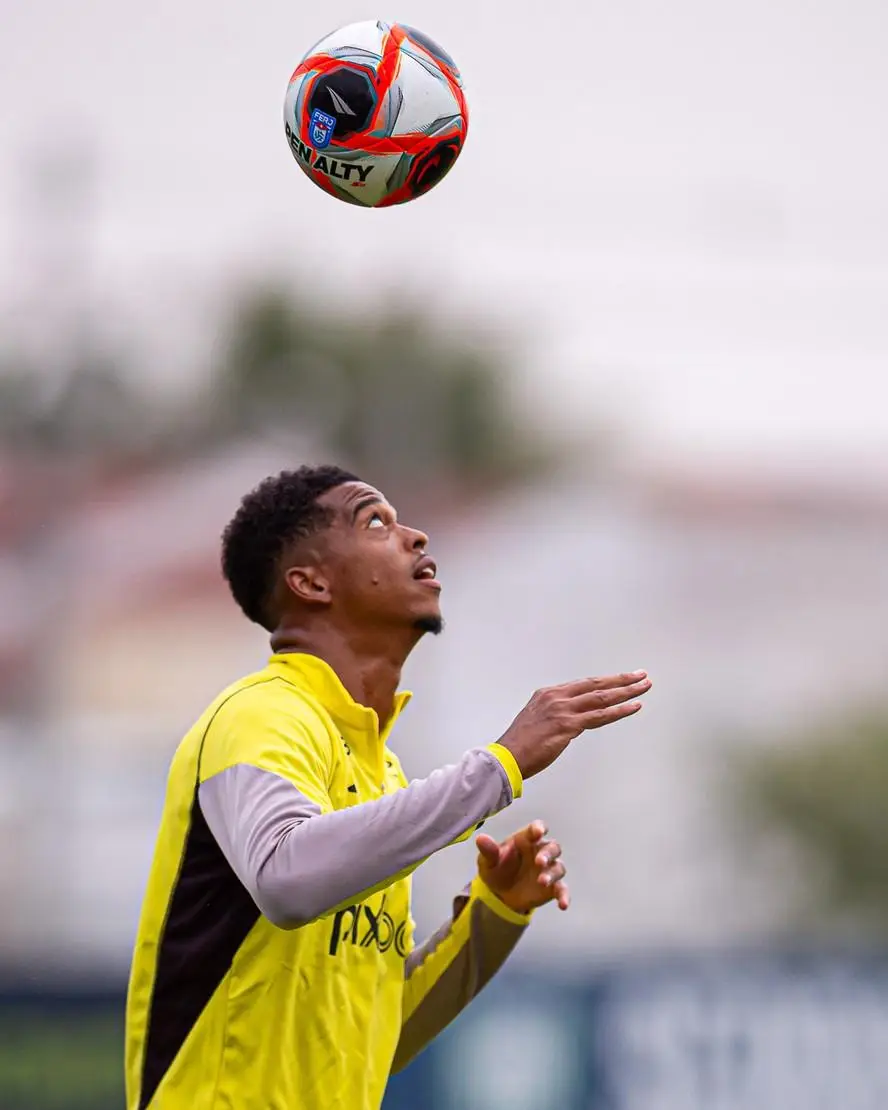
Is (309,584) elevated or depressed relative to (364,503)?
depressed

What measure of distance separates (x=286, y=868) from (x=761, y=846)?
17801mm

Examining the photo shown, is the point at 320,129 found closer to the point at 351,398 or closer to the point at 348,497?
the point at 348,497

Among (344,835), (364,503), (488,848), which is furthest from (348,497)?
(344,835)

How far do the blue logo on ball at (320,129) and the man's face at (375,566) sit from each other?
1029mm

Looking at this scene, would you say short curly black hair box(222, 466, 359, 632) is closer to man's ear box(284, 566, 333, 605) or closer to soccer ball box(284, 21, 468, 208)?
man's ear box(284, 566, 333, 605)

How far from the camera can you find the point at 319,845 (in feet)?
13.3

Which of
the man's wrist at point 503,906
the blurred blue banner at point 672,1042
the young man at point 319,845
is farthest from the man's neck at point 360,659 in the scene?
the blurred blue banner at point 672,1042

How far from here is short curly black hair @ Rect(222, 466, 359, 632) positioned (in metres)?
5.13

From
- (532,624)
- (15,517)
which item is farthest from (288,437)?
(15,517)

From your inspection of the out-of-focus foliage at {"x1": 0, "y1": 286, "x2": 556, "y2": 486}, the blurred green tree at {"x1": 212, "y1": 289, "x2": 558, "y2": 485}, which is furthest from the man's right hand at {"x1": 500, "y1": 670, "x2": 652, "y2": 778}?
the blurred green tree at {"x1": 212, "y1": 289, "x2": 558, "y2": 485}

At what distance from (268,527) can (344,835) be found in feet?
4.37

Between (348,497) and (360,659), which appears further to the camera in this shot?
(348,497)

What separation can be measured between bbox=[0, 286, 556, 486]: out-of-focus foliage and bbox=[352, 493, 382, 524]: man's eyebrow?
1801 centimetres

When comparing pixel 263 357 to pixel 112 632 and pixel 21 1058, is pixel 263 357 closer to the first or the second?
pixel 112 632
